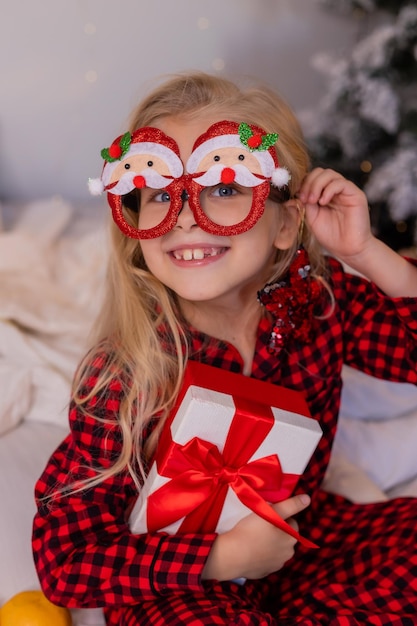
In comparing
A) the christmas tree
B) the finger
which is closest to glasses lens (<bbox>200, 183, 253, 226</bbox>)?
the finger

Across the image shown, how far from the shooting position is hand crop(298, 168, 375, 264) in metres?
Result: 1.08

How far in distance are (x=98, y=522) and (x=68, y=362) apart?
54 cm

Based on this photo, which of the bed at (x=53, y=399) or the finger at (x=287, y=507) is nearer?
the finger at (x=287, y=507)

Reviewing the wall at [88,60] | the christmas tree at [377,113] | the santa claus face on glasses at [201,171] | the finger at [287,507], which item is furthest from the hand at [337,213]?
the wall at [88,60]

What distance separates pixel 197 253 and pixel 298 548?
468 mm

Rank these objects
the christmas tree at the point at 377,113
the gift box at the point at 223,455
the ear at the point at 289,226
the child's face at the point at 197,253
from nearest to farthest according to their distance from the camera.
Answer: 1. the gift box at the point at 223,455
2. the child's face at the point at 197,253
3. the ear at the point at 289,226
4. the christmas tree at the point at 377,113

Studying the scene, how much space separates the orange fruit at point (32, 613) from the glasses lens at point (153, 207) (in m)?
0.52

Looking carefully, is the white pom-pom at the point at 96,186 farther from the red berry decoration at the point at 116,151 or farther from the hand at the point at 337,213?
the hand at the point at 337,213

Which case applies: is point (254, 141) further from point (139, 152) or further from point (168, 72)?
point (168, 72)

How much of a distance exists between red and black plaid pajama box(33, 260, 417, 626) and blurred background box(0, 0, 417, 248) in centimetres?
88

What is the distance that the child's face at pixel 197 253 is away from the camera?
39.1 inches

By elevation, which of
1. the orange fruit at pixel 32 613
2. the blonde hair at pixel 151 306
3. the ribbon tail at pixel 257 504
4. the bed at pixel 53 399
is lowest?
the orange fruit at pixel 32 613

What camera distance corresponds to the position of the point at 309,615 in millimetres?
929

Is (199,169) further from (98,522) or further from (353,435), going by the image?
(353,435)
